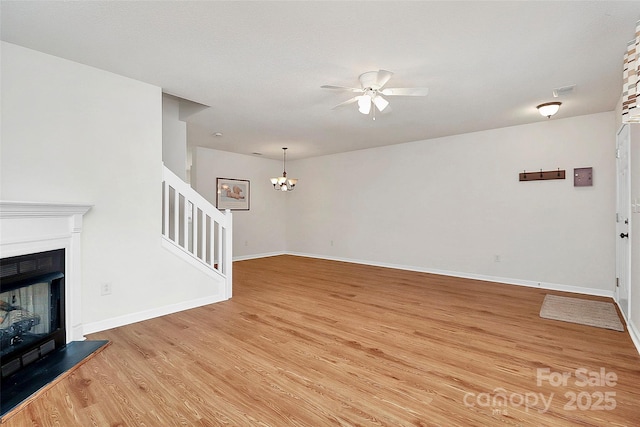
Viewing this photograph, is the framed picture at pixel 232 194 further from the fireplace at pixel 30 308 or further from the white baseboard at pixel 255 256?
the fireplace at pixel 30 308

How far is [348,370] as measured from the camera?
7.70 feet

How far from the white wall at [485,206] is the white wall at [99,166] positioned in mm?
4245

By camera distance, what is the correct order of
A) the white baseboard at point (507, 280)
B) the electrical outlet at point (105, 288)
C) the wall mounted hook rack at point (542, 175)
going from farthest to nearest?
the wall mounted hook rack at point (542, 175), the white baseboard at point (507, 280), the electrical outlet at point (105, 288)

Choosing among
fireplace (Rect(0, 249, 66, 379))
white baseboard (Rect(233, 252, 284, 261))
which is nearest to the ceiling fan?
fireplace (Rect(0, 249, 66, 379))

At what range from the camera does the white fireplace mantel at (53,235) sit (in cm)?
223

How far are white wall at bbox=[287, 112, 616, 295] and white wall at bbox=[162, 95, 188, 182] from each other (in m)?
3.85

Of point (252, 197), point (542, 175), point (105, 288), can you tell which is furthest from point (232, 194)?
point (542, 175)

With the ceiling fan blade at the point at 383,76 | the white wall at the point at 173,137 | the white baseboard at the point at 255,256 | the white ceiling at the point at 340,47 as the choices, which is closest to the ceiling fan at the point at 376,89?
the ceiling fan blade at the point at 383,76

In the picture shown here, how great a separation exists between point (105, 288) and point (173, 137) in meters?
2.28

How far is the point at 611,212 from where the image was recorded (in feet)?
14.2

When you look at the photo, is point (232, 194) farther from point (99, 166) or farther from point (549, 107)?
point (549, 107)

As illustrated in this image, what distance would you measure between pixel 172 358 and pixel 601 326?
162 inches

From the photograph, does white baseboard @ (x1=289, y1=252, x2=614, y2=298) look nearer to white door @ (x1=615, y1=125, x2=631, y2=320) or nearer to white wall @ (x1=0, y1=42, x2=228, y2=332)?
white door @ (x1=615, y1=125, x2=631, y2=320)

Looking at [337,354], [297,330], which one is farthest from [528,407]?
[297,330]
